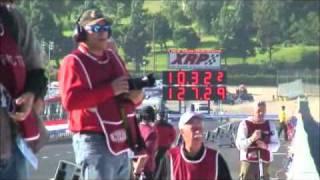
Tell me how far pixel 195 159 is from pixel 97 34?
1714 millimetres

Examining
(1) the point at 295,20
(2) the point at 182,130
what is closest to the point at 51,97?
(2) the point at 182,130

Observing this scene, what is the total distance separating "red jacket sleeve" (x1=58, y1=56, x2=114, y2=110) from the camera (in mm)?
6742

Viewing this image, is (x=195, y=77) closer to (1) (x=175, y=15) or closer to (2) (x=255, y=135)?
(2) (x=255, y=135)

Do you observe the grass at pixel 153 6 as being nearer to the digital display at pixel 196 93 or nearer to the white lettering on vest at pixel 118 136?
the digital display at pixel 196 93

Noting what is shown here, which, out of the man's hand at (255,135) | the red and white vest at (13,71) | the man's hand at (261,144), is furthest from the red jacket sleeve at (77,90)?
the man's hand at (261,144)

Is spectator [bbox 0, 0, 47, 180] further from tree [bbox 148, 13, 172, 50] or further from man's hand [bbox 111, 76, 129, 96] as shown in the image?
tree [bbox 148, 13, 172, 50]

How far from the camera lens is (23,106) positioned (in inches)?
217

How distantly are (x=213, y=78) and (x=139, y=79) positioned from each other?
23.9 meters

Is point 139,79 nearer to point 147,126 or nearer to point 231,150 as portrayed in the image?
point 147,126

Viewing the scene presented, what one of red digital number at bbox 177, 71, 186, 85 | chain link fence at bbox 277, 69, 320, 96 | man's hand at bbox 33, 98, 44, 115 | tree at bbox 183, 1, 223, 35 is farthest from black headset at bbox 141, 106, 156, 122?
tree at bbox 183, 1, 223, 35

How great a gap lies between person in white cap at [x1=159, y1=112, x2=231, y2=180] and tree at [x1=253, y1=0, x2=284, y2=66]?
105 meters

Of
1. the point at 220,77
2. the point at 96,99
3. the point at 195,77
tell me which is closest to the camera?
the point at 96,99

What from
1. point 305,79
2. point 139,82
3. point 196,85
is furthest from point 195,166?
point 305,79

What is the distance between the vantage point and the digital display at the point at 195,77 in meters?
30.6
